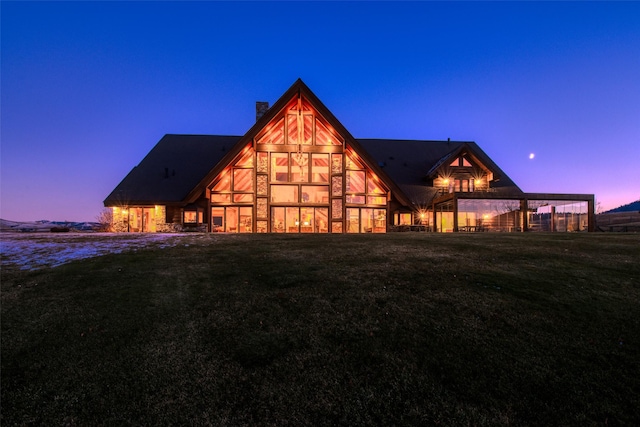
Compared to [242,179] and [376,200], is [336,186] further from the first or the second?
[242,179]

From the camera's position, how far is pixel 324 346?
4004mm

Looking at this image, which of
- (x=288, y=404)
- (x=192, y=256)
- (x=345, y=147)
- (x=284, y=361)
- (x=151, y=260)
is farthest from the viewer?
(x=345, y=147)

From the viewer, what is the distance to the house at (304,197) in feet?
61.9

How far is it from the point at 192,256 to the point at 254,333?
5.23 metres

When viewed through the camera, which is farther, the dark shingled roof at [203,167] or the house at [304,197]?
the dark shingled roof at [203,167]

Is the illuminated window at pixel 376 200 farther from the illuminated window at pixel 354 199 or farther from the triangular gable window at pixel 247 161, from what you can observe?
the triangular gable window at pixel 247 161

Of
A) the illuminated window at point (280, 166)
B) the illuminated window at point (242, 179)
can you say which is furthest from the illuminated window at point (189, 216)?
the illuminated window at point (280, 166)

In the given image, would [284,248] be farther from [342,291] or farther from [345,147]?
[345,147]

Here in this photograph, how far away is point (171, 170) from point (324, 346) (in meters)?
23.1

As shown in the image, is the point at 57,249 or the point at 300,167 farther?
the point at 300,167

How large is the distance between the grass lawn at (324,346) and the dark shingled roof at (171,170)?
49.8 ft

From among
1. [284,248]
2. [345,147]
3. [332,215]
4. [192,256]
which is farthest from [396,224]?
[192,256]

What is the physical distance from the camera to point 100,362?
381cm

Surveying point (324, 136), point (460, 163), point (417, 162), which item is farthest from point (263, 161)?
point (460, 163)
